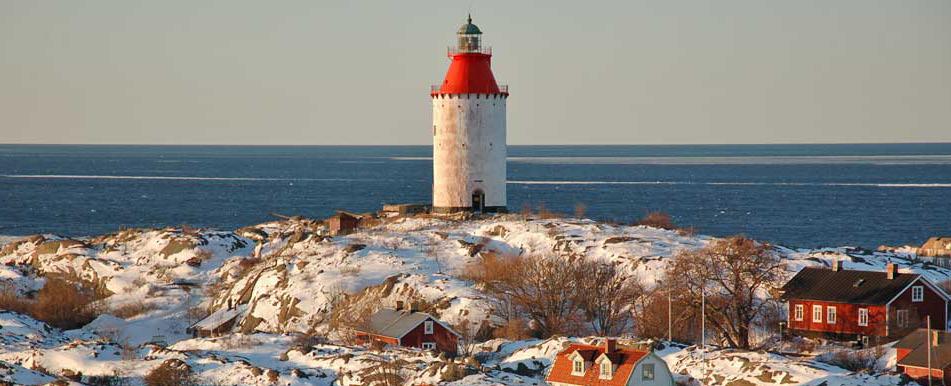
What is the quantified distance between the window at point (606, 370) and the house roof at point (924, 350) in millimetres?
9501

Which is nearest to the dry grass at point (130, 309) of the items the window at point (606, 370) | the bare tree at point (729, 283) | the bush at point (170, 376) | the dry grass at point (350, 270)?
the dry grass at point (350, 270)

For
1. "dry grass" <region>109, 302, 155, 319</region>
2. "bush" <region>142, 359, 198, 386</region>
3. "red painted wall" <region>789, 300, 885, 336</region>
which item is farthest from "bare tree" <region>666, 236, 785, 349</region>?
"dry grass" <region>109, 302, 155, 319</region>

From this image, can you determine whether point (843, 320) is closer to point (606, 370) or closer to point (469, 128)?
point (606, 370)

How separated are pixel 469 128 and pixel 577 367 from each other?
2846 centimetres

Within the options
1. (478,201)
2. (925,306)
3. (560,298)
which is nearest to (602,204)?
(478,201)

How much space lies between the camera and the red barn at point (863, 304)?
51.3m

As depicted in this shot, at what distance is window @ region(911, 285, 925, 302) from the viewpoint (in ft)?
170

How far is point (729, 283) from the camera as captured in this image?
5406 centimetres

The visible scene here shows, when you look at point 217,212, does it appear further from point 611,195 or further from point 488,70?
point 488,70

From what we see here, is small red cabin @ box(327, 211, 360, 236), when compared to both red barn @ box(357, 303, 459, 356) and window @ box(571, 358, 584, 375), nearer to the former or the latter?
red barn @ box(357, 303, 459, 356)

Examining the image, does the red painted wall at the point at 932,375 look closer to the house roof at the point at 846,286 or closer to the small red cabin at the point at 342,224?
the house roof at the point at 846,286

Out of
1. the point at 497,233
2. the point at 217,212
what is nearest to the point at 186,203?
the point at 217,212

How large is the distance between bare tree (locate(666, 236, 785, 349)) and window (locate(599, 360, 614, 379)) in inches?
398

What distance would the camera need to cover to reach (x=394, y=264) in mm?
63469
